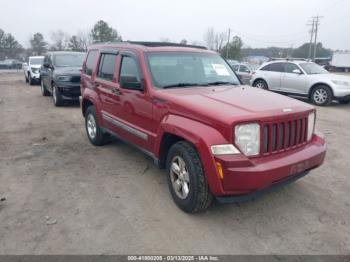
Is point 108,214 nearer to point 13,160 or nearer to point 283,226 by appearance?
→ point 283,226

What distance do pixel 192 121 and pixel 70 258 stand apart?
1815mm

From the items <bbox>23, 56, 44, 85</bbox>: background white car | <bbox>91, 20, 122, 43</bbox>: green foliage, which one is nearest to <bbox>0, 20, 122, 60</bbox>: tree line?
<bbox>91, 20, 122, 43</bbox>: green foliage

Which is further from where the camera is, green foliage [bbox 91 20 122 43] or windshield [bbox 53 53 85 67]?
green foliage [bbox 91 20 122 43]

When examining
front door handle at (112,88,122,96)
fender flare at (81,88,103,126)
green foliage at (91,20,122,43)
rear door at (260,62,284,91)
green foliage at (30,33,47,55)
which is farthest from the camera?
green foliage at (30,33,47,55)

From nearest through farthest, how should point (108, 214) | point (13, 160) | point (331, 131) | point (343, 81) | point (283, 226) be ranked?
point (283, 226)
point (108, 214)
point (13, 160)
point (331, 131)
point (343, 81)

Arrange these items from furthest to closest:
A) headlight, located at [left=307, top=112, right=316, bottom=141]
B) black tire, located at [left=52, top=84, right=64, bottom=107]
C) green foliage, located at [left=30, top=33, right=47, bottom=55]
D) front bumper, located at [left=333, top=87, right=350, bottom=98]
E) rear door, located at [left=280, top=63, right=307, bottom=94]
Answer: green foliage, located at [left=30, top=33, right=47, bottom=55] → rear door, located at [left=280, top=63, right=307, bottom=94] → front bumper, located at [left=333, top=87, right=350, bottom=98] → black tire, located at [left=52, top=84, right=64, bottom=107] → headlight, located at [left=307, top=112, right=316, bottom=141]

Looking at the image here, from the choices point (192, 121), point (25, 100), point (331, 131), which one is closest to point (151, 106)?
point (192, 121)

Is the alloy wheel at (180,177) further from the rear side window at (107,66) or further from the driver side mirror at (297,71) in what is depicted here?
the driver side mirror at (297,71)

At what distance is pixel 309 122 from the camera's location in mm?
3676

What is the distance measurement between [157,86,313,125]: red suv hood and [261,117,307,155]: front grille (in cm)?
12

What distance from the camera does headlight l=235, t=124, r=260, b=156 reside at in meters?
3.01

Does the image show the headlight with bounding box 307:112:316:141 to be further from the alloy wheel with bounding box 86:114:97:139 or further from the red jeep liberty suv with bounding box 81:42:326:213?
the alloy wheel with bounding box 86:114:97:139

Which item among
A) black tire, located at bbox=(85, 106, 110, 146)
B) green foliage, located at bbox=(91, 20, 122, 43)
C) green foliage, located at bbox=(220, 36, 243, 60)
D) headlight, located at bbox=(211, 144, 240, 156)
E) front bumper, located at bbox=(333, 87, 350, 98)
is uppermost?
green foliage, located at bbox=(91, 20, 122, 43)

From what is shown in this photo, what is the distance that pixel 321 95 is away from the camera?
1087cm
